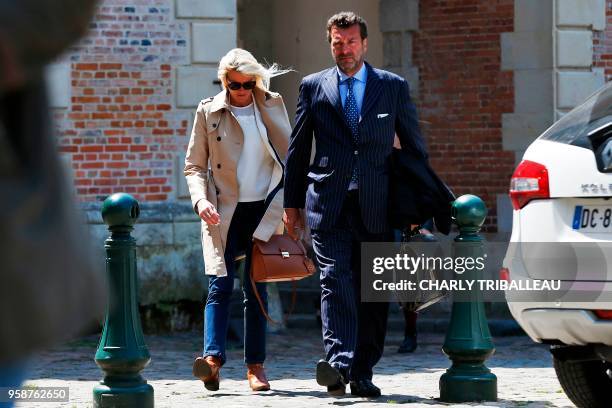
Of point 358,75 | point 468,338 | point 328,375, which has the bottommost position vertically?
point 328,375

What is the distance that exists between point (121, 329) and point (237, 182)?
4.21ft

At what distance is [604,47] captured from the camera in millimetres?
12523

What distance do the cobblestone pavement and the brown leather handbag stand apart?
65 cm

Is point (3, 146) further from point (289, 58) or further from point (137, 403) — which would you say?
point (289, 58)

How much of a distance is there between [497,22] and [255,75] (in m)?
5.55

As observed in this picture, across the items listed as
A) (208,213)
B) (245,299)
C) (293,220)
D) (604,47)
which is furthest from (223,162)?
(604,47)

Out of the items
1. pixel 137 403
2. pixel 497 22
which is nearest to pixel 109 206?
pixel 137 403

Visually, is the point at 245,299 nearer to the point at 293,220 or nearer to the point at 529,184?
the point at 293,220

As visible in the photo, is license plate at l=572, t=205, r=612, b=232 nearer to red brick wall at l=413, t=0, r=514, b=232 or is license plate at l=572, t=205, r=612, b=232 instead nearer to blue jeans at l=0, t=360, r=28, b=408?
blue jeans at l=0, t=360, r=28, b=408

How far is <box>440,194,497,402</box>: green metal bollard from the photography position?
7055 millimetres

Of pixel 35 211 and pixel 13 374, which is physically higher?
pixel 35 211

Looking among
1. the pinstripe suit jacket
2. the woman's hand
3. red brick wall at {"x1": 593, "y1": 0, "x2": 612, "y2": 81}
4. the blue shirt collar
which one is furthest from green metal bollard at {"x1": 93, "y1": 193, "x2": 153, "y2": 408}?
red brick wall at {"x1": 593, "y1": 0, "x2": 612, "y2": 81}

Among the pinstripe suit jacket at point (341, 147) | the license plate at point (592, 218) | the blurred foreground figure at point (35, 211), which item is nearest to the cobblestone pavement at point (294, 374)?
the pinstripe suit jacket at point (341, 147)

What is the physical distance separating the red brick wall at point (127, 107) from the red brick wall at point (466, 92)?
3.00 m
